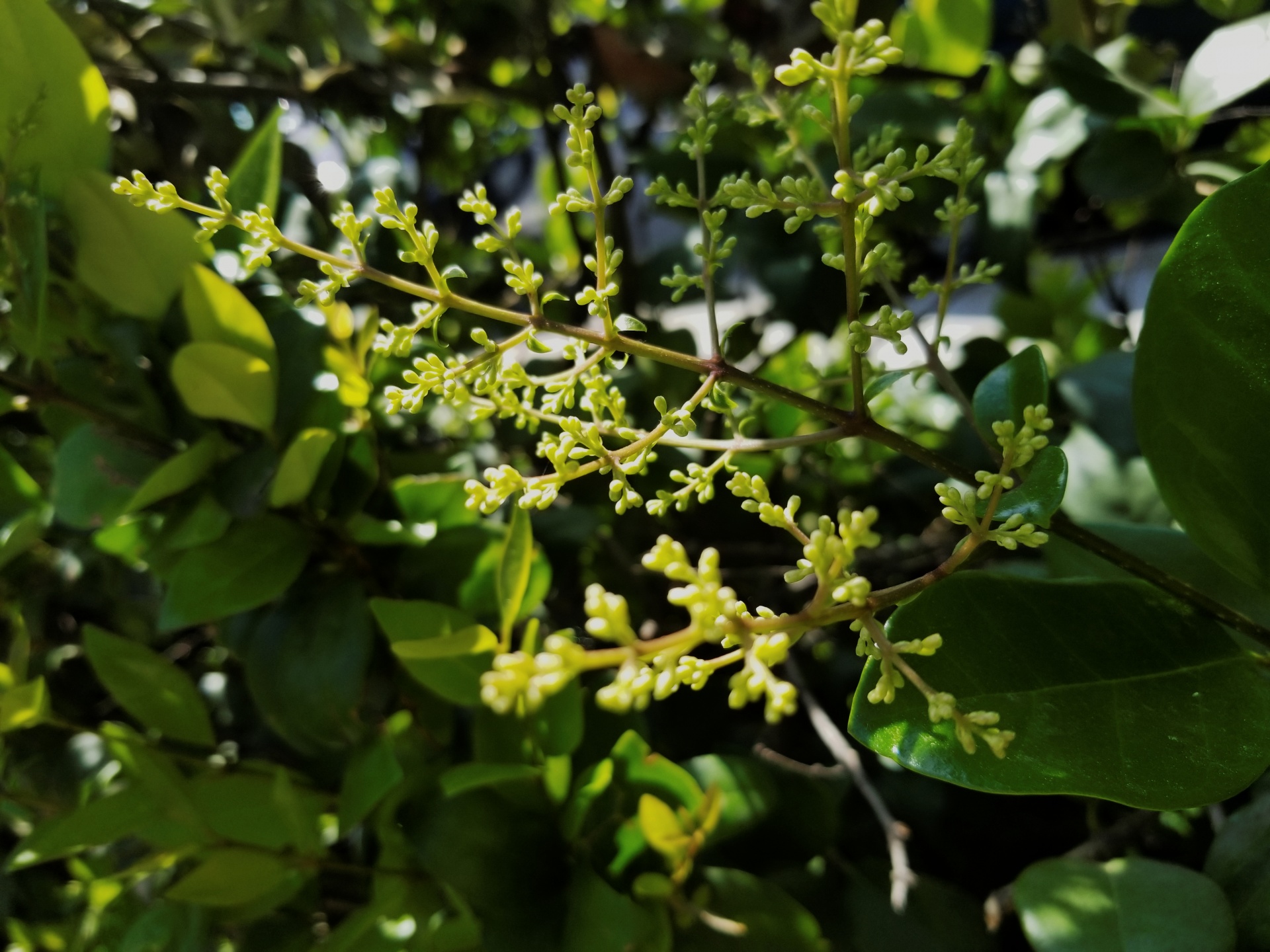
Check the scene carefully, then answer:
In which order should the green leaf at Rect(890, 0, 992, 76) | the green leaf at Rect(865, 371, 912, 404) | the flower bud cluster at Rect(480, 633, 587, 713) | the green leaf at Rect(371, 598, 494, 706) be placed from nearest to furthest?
the flower bud cluster at Rect(480, 633, 587, 713), the green leaf at Rect(865, 371, 912, 404), the green leaf at Rect(371, 598, 494, 706), the green leaf at Rect(890, 0, 992, 76)

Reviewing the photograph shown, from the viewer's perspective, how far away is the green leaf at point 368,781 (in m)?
0.44

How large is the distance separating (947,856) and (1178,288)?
0.42 meters

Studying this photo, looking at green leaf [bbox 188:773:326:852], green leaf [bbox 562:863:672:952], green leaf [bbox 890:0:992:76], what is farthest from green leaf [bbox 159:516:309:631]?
green leaf [bbox 890:0:992:76]

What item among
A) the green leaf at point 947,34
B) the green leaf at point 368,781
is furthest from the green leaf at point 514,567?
the green leaf at point 947,34

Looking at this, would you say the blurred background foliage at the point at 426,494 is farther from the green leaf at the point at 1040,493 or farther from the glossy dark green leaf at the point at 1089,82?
the green leaf at the point at 1040,493

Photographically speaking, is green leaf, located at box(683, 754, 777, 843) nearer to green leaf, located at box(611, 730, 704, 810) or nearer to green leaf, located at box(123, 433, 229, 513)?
green leaf, located at box(611, 730, 704, 810)

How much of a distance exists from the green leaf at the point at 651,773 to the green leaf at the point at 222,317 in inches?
10.6

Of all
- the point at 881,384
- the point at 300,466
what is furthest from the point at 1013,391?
the point at 300,466

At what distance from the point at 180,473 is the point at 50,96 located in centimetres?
20

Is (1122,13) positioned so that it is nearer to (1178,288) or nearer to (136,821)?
(1178,288)

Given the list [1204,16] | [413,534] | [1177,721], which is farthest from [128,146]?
[1204,16]

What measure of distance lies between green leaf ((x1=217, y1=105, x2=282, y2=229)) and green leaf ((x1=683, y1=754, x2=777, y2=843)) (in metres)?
0.39

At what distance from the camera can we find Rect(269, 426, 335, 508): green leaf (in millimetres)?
418

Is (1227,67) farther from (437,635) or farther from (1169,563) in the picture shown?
(437,635)
